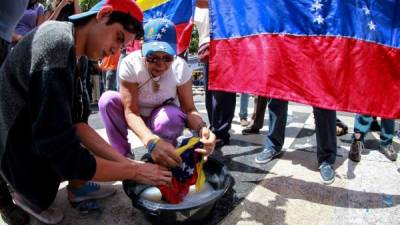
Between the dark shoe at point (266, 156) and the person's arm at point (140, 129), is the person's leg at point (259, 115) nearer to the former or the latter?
the dark shoe at point (266, 156)

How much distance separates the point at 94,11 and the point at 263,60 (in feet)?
3.92

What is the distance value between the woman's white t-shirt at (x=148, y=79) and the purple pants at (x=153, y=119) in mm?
Answer: 69

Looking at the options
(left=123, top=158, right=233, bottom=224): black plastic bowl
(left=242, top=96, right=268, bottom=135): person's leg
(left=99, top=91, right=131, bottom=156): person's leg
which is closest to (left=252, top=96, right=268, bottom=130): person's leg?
(left=242, top=96, right=268, bottom=135): person's leg

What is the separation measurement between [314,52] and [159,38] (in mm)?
941

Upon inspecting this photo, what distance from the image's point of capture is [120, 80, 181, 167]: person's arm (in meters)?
1.68

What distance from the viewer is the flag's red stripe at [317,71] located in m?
1.97

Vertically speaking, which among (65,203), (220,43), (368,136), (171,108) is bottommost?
(368,136)

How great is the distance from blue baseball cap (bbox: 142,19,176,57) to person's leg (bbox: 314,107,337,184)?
3.65 feet

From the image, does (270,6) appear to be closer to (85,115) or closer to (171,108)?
(171,108)

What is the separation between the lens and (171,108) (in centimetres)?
225

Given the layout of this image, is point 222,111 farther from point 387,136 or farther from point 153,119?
point 387,136

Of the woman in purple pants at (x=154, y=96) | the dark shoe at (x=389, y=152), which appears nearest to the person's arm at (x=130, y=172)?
the woman in purple pants at (x=154, y=96)

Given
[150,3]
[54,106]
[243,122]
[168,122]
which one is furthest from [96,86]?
[54,106]

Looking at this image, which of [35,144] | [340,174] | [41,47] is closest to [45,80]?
[41,47]
